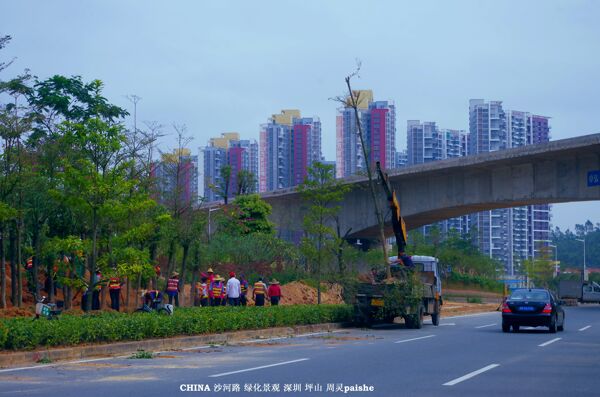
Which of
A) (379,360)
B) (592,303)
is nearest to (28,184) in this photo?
(379,360)

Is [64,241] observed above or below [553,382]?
above

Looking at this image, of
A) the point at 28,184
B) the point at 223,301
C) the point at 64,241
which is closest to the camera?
the point at 64,241

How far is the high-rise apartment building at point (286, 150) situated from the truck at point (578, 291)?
2782cm

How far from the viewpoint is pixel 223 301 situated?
31.0 meters

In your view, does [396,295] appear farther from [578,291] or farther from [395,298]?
[578,291]

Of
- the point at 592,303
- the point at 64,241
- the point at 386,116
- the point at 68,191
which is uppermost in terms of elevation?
the point at 386,116

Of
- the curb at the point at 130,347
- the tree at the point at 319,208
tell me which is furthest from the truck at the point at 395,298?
the tree at the point at 319,208

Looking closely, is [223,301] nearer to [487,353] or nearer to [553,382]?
[487,353]

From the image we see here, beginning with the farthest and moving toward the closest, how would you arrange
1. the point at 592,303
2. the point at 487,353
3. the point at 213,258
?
the point at 592,303, the point at 213,258, the point at 487,353

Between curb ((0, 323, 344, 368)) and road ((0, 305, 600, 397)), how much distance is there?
0.65m

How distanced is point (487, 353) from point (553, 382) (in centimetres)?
494

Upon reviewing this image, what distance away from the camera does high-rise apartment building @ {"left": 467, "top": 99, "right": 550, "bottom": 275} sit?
272 ft

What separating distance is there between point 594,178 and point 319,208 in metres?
12.1

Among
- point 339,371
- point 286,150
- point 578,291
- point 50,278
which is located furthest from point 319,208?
point 286,150
